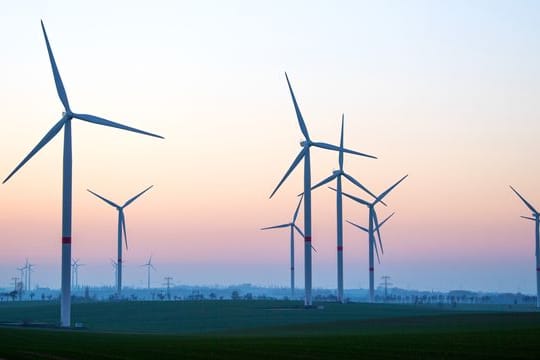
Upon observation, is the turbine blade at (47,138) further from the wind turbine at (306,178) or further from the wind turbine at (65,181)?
the wind turbine at (306,178)

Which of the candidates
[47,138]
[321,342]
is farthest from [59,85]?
[321,342]

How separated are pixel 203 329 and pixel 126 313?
35.3 metres

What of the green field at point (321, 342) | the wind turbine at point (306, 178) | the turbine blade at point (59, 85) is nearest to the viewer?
the green field at point (321, 342)

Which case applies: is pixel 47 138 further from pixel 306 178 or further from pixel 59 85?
pixel 306 178

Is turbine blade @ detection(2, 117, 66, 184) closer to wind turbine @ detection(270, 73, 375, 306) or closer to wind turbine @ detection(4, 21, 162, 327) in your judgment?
wind turbine @ detection(4, 21, 162, 327)

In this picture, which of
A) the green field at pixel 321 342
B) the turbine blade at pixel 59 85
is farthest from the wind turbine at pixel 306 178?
the turbine blade at pixel 59 85

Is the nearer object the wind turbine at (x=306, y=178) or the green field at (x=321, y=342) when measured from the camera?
the green field at (x=321, y=342)

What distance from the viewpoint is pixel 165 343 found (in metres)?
55.8

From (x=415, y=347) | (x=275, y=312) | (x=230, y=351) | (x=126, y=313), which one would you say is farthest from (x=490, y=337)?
(x=126, y=313)

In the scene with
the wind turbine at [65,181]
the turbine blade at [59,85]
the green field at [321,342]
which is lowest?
the green field at [321,342]

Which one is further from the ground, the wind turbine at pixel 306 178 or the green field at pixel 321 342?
the wind turbine at pixel 306 178

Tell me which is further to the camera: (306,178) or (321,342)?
(306,178)

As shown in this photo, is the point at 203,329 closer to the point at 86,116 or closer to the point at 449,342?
the point at 86,116

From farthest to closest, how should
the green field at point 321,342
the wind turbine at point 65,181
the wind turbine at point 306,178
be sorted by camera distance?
the wind turbine at point 306,178 < the wind turbine at point 65,181 < the green field at point 321,342
